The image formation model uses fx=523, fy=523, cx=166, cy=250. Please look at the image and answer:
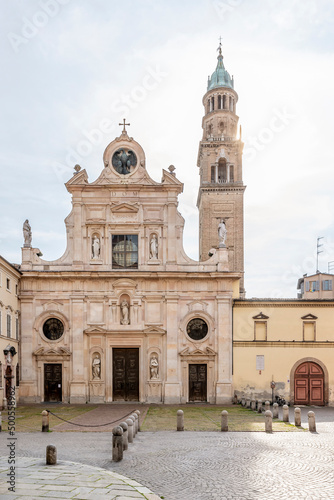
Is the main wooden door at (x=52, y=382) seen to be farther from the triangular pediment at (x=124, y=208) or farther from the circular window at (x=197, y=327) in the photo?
the triangular pediment at (x=124, y=208)

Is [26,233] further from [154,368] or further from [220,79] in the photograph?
[220,79]

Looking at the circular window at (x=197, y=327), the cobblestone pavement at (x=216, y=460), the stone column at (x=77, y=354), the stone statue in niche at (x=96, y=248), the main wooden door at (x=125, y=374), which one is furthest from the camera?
the stone statue in niche at (x=96, y=248)

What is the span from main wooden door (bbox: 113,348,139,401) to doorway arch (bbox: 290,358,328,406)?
11.1 metres

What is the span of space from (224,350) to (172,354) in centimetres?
368

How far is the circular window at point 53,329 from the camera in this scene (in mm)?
37438

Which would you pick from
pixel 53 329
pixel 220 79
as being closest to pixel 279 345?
pixel 53 329

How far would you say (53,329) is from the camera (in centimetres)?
3756

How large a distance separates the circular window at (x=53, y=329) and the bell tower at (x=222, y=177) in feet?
79.0

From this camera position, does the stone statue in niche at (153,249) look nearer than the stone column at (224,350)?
No

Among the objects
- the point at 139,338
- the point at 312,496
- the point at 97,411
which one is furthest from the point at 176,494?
the point at 139,338

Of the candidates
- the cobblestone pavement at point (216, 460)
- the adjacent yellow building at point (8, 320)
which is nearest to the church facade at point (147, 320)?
the adjacent yellow building at point (8, 320)

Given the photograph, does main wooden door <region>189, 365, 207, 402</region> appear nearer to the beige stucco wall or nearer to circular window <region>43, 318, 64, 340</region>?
the beige stucco wall

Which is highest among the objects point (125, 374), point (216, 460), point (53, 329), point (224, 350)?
point (53, 329)

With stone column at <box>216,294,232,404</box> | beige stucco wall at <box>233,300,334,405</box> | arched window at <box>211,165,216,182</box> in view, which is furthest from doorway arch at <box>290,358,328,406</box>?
arched window at <box>211,165,216,182</box>
